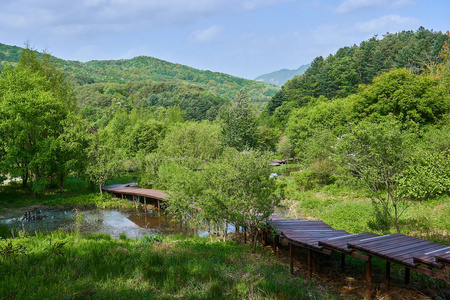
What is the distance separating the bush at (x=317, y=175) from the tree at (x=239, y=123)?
12328mm

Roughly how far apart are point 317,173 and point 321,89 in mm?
56086

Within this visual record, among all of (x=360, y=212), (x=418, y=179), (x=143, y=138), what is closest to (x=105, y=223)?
(x=360, y=212)

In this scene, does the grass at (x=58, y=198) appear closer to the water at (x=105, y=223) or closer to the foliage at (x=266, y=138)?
the water at (x=105, y=223)

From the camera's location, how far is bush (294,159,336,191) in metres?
24.6

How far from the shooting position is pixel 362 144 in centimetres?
1160

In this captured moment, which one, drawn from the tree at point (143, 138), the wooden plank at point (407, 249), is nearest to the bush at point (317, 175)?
the wooden plank at point (407, 249)

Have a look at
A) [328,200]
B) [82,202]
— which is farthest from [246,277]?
[82,202]

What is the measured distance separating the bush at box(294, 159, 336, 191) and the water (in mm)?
11274

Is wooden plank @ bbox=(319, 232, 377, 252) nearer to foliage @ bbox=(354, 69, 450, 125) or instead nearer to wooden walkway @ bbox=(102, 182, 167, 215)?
wooden walkway @ bbox=(102, 182, 167, 215)

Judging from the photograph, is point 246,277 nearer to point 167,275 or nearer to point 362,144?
point 167,275

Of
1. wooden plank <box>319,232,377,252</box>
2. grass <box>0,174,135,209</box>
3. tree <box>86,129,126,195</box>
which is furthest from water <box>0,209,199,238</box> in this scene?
wooden plank <box>319,232,377,252</box>

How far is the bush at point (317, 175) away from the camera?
2464 centimetres

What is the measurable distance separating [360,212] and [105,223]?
1711cm

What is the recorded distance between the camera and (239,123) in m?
36.8
